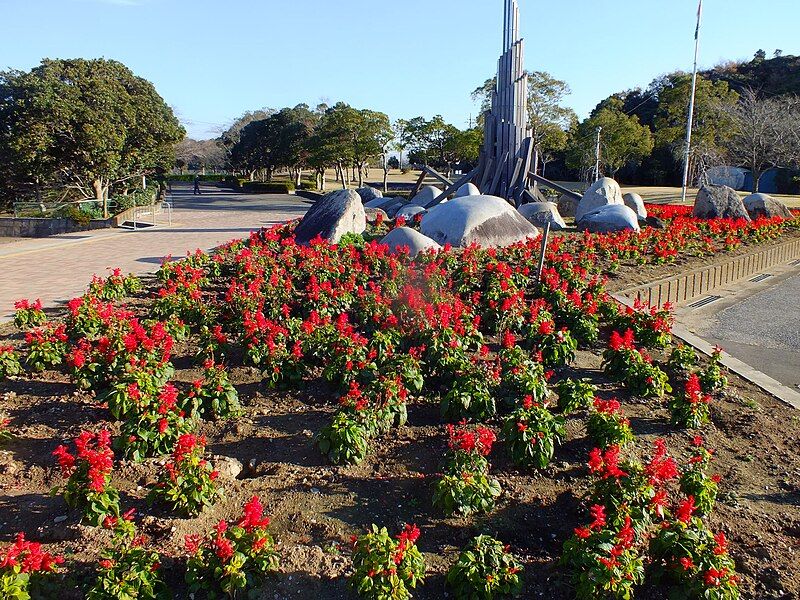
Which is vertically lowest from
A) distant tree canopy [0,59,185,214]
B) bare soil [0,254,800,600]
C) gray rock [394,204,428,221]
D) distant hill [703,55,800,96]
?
bare soil [0,254,800,600]

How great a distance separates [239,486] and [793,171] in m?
48.1

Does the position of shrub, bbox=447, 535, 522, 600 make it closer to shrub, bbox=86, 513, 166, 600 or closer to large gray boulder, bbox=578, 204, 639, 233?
shrub, bbox=86, 513, 166, 600

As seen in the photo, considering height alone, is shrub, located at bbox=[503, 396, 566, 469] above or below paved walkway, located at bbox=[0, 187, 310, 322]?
below

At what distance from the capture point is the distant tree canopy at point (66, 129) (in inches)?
813

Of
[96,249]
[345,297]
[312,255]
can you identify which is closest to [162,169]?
[96,249]

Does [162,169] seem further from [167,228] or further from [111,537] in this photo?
[111,537]

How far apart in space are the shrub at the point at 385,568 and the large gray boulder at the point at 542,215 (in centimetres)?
1449

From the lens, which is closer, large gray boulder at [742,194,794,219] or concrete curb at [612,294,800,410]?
concrete curb at [612,294,800,410]

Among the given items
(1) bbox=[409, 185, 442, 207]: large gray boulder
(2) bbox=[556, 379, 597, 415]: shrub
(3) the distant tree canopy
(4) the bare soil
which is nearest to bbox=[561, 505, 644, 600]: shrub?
(4) the bare soil

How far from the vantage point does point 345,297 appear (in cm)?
840

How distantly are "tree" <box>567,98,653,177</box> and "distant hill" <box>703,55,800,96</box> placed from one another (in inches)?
372

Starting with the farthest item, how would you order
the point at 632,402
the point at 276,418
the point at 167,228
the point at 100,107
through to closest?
the point at 100,107
the point at 167,228
the point at 632,402
the point at 276,418

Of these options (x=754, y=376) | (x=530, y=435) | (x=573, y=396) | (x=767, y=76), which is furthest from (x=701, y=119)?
(x=530, y=435)

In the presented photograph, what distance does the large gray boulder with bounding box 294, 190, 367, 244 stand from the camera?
45.6ft
